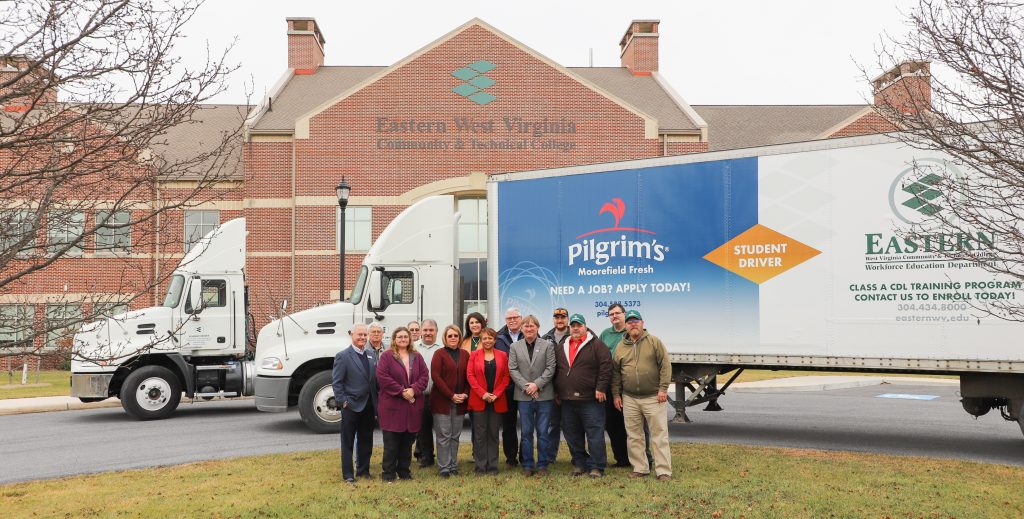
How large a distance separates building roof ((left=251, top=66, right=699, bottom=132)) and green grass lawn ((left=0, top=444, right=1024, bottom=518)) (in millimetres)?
19528

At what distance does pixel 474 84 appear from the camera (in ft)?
88.7

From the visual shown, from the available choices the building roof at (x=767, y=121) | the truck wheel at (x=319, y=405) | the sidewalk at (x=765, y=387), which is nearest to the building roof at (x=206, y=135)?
the sidewalk at (x=765, y=387)

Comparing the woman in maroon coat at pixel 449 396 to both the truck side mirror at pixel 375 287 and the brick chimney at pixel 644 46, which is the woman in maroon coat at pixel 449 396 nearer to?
the truck side mirror at pixel 375 287

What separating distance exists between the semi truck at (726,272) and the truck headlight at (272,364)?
21 mm

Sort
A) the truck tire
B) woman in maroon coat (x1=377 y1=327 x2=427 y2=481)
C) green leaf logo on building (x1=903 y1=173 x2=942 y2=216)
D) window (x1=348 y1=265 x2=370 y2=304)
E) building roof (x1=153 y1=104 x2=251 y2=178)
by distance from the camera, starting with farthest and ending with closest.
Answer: building roof (x1=153 y1=104 x2=251 y2=178)
the truck tire
window (x1=348 y1=265 x2=370 y2=304)
green leaf logo on building (x1=903 y1=173 x2=942 y2=216)
woman in maroon coat (x1=377 y1=327 x2=427 y2=481)

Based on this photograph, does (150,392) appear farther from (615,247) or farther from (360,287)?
(615,247)

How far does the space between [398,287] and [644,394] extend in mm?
5211

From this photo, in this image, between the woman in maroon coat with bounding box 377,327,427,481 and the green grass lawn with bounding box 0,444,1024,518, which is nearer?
the green grass lawn with bounding box 0,444,1024,518

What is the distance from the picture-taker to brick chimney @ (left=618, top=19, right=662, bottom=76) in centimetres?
3356

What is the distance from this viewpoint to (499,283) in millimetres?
12195

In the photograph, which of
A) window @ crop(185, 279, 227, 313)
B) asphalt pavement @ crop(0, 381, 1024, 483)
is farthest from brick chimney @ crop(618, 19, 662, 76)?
window @ crop(185, 279, 227, 313)

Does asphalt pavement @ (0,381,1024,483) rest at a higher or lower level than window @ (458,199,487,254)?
lower

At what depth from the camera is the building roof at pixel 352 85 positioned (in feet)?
90.8

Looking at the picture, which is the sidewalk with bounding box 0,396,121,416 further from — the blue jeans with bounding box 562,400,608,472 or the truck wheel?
the blue jeans with bounding box 562,400,608,472
